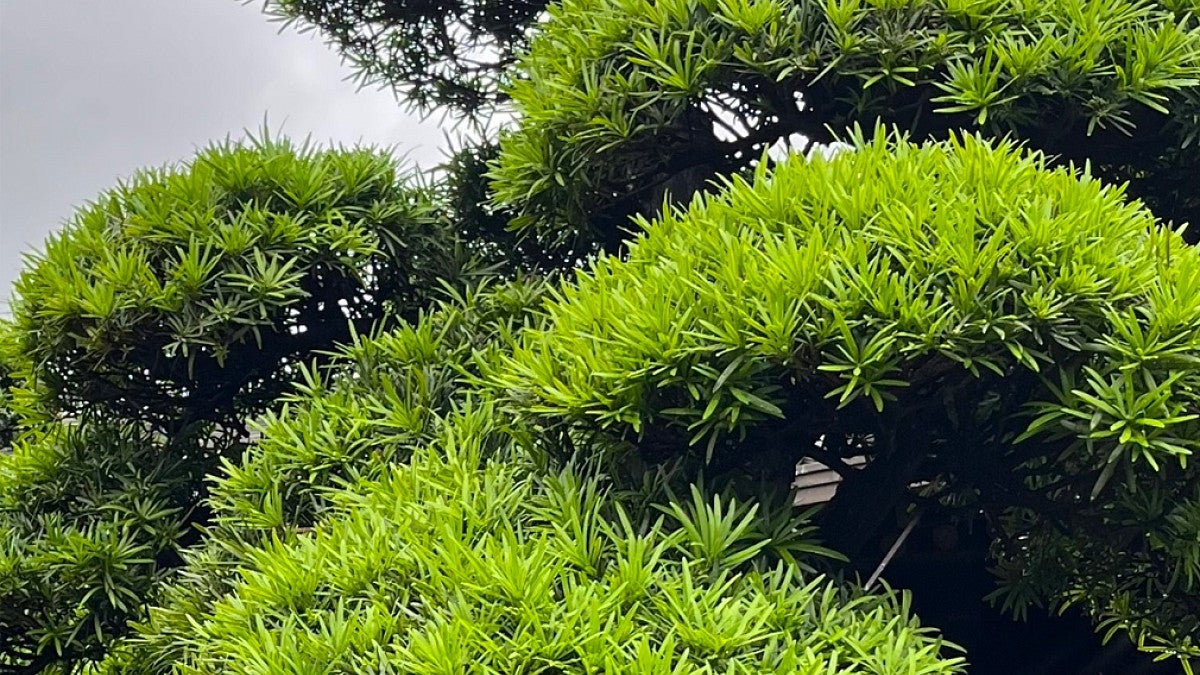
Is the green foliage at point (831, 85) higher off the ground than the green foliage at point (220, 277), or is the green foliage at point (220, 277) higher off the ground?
the green foliage at point (831, 85)

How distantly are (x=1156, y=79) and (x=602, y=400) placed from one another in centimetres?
111

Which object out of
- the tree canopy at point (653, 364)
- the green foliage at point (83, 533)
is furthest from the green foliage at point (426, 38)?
the green foliage at point (83, 533)

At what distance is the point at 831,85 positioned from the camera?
1802 millimetres

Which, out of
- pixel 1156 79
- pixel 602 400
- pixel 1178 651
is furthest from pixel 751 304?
pixel 1178 651

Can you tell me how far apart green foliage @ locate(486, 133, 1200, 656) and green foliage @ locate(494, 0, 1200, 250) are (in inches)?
12.8

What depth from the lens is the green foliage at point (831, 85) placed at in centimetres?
165

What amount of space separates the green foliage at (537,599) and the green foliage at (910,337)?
133mm

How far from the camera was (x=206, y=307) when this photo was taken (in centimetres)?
201

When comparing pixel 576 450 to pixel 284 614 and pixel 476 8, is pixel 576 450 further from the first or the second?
pixel 476 8

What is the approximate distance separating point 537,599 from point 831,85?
113 centimetres

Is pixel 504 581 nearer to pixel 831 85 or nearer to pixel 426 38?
pixel 831 85

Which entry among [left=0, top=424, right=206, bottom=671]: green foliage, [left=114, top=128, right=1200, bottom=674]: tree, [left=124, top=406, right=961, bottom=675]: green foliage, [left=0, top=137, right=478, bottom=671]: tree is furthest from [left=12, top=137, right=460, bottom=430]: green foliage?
[left=124, top=406, right=961, bottom=675]: green foliage

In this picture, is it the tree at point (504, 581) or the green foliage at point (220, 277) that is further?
the green foliage at point (220, 277)

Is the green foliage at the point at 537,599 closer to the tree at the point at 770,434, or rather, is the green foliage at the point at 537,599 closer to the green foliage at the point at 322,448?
the tree at the point at 770,434
